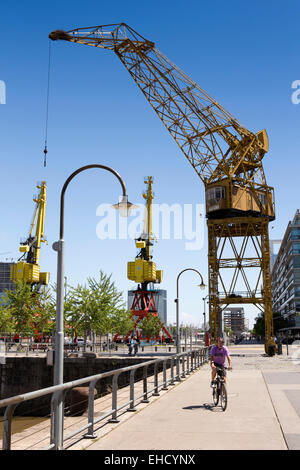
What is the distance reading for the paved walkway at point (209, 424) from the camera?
7.60 metres

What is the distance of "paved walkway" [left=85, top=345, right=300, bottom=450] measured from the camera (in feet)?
24.9

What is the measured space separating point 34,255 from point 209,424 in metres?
70.3

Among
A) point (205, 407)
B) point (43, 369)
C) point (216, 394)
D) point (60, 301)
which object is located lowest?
point (43, 369)

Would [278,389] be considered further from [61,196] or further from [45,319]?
[45,319]

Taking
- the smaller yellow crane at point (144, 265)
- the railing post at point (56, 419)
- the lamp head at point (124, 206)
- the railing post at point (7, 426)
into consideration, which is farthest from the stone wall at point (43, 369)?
the smaller yellow crane at point (144, 265)

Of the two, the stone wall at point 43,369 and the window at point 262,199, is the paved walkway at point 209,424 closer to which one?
the stone wall at point 43,369

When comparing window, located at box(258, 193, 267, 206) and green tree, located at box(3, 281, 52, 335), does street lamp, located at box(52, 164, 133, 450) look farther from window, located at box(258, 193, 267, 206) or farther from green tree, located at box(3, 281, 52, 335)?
green tree, located at box(3, 281, 52, 335)

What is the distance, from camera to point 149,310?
8062 cm

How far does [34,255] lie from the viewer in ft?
251

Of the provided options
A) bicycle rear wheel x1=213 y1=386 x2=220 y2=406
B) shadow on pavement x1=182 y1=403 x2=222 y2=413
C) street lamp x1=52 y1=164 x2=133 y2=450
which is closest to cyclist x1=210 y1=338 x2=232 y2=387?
bicycle rear wheel x1=213 y1=386 x2=220 y2=406

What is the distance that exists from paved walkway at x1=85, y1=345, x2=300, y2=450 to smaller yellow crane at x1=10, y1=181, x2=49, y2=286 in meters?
60.4

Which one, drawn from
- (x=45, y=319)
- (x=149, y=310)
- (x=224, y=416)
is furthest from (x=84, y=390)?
(x=149, y=310)

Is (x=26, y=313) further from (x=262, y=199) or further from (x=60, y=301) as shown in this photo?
(x=60, y=301)

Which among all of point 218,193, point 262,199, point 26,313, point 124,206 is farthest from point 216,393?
point 26,313
